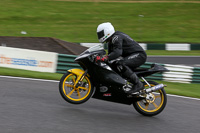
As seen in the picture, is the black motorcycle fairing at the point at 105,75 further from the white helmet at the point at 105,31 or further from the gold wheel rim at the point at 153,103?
the gold wheel rim at the point at 153,103

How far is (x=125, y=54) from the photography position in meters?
6.54

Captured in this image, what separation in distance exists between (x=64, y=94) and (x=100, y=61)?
3.11 ft

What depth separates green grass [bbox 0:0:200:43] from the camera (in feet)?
66.6

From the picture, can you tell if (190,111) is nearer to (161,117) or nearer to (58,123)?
(161,117)

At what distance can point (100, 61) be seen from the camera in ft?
20.8

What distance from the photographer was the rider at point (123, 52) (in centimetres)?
620

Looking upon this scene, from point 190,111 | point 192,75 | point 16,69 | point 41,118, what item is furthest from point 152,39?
point 41,118

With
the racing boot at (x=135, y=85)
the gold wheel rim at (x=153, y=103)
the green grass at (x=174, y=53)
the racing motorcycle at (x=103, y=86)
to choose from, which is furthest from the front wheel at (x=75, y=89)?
the green grass at (x=174, y=53)

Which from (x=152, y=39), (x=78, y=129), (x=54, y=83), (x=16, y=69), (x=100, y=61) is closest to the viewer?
(x=78, y=129)

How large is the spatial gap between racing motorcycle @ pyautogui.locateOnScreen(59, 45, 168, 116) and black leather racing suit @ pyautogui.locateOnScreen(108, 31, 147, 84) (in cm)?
14

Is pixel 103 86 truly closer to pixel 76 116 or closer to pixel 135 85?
pixel 135 85

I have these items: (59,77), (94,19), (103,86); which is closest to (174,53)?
(94,19)

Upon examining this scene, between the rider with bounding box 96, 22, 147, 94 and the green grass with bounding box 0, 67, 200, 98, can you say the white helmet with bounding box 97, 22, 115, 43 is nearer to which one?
the rider with bounding box 96, 22, 147, 94

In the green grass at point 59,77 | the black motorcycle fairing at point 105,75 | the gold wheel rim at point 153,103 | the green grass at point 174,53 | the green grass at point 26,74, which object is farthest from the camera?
the green grass at point 174,53
